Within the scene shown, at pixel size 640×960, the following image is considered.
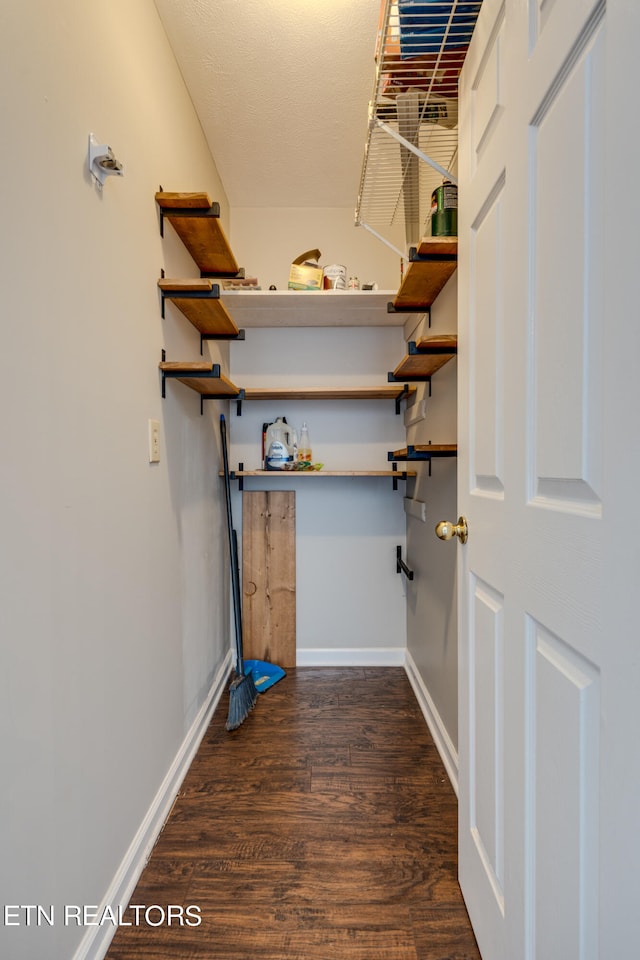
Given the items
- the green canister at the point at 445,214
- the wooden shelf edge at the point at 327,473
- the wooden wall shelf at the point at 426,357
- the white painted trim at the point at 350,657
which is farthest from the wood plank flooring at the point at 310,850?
the green canister at the point at 445,214

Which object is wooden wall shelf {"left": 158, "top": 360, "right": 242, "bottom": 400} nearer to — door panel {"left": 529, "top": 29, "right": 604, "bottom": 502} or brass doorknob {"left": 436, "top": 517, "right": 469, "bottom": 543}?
brass doorknob {"left": 436, "top": 517, "right": 469, "bottom": 543}

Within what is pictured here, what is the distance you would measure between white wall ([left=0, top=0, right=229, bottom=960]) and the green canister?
0.88 meters

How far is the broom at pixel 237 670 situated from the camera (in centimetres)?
201

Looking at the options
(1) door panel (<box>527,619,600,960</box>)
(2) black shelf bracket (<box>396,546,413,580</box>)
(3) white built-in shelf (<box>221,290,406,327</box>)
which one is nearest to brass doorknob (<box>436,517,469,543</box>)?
(1) door panel (<box>527,619,600,960</box>)

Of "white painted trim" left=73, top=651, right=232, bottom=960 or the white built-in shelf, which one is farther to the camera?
the white built-in shelf

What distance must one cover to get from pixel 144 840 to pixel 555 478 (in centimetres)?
147

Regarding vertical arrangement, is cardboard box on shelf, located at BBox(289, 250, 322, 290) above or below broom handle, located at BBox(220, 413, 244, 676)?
above

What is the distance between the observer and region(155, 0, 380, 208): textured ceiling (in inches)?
60.3

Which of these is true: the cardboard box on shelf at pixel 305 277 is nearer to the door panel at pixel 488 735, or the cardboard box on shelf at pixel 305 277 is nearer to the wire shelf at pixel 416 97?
the wire shelf at pixel 416 97

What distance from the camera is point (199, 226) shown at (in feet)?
5.37

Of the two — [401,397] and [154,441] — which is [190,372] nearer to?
[154,441]

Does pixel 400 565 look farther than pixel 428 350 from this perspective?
Yes

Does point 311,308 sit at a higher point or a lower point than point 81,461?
higher

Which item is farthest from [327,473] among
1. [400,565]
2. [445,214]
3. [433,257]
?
[445,214]
